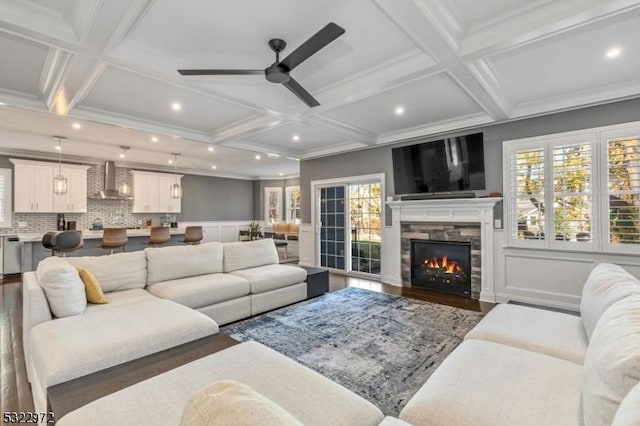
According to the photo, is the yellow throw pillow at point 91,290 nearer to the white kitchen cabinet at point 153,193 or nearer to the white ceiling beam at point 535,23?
the white ceiling beam at point 535,23

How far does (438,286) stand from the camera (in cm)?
506

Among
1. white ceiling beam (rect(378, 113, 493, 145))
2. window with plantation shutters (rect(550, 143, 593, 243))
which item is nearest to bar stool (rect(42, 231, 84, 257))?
white ceiling beam (rect(378, 113, 493, 145))

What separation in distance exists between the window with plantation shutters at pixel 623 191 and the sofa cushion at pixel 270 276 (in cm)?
390

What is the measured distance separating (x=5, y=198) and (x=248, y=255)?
603cm

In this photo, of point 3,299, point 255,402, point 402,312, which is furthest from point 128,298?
point 3,299

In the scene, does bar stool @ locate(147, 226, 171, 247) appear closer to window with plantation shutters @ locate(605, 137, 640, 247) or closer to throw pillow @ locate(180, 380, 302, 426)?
throw pillow @ locate(180, 380, 302, 426)

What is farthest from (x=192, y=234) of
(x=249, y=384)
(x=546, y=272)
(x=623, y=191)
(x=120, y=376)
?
(x=623, y=191)

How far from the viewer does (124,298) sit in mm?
2924

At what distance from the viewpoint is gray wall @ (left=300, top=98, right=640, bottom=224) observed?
3.69m

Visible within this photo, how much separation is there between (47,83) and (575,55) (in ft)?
17.8

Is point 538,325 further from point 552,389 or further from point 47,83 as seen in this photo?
point 47,83

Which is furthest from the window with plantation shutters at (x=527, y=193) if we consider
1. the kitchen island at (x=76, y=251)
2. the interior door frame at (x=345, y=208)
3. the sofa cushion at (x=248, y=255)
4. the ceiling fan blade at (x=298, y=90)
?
the kitchen island at (x=76, y=251)

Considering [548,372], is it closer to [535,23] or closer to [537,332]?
[537,332]

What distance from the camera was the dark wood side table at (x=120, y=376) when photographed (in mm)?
1402
